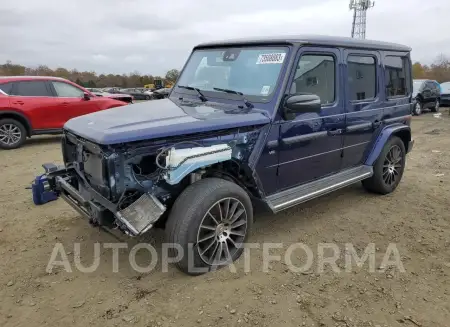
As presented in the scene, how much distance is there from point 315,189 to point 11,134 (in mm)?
7847

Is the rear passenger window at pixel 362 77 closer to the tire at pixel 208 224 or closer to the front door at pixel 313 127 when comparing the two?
the front door at pixel 313 127

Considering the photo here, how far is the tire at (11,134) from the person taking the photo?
8.88m

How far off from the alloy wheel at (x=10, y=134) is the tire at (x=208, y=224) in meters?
7.55

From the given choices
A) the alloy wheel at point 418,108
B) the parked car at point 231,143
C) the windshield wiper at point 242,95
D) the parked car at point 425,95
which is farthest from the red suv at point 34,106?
the parked car at point 425,95

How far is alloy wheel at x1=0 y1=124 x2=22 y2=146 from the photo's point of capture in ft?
29.2

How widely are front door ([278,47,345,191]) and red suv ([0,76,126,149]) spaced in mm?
7407

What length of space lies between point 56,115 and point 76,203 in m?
6.83

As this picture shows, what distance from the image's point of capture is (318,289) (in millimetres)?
3145

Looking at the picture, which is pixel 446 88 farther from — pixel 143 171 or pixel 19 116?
pixel 143 171

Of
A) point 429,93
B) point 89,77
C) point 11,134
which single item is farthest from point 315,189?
point 89,77

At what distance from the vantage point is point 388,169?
5.38 meters

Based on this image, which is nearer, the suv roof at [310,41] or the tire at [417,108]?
the suv roof at [310,41]

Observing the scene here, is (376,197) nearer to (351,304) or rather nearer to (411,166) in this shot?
(411,166)
